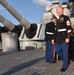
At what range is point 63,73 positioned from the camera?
7.20 m

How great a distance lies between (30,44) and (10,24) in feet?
10.7

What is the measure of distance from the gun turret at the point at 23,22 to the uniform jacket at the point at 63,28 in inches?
486

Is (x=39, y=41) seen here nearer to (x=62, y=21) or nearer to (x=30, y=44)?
(x=30, y=44)

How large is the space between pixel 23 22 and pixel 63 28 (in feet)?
47.4

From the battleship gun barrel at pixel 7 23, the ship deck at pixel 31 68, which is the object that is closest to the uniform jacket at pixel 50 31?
the ship deck at pixel 31 68

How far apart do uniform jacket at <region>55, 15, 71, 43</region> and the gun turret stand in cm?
1235

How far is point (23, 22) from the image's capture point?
74.4 ft

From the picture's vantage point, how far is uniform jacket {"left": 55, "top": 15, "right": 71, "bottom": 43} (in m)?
8.28

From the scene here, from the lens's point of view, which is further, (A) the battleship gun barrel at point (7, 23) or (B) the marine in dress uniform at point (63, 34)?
(A) the battleship gun barrel at point (7, 23)

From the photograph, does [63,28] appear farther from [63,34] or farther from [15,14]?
[15,14]

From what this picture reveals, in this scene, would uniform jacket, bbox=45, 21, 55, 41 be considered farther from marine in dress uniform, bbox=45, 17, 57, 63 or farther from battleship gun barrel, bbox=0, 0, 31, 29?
battleship gun barrel, bbox=0, 0, 31, 29

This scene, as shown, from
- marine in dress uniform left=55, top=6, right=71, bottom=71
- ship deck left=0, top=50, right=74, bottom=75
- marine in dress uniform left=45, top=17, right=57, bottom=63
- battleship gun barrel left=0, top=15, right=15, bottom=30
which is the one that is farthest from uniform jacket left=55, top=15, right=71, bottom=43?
battleship gun barrel left=0, top=15, right=15, bottom=30

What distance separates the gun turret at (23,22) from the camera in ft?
69.1

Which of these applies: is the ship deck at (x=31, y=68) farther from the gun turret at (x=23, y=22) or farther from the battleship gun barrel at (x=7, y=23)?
the battleship gun barrel at (x=7, y=23)
